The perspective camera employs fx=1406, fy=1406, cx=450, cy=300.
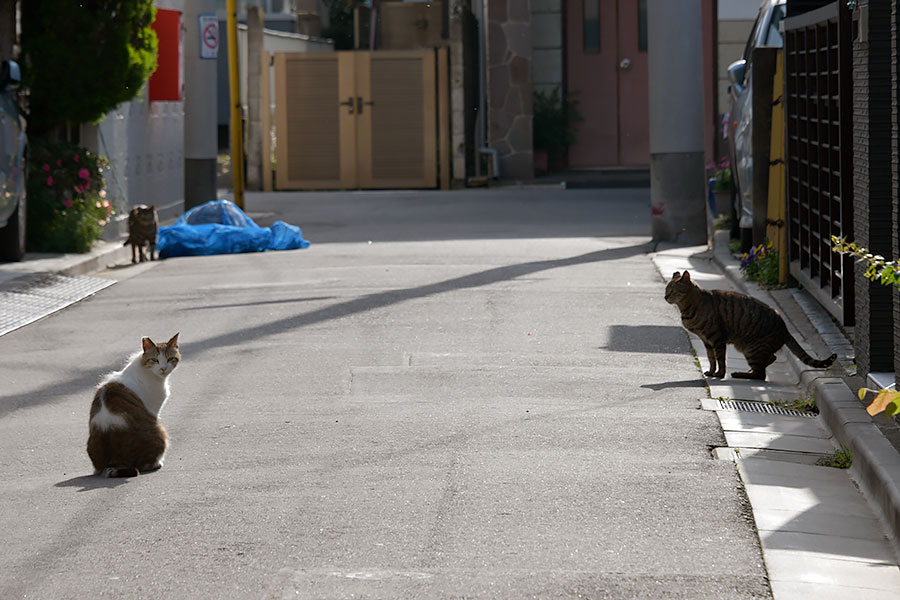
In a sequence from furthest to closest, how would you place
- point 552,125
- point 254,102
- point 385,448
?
point 254,102 → point 552,125 → point 385,448

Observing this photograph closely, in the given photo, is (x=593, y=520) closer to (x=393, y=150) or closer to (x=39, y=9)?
(x=39, y=9)

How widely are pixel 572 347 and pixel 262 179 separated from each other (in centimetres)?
1734

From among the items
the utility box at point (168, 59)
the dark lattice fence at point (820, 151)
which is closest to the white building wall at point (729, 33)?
the utility box at point (168, 59)

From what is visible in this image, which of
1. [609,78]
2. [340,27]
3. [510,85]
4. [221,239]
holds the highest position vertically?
[340,27]

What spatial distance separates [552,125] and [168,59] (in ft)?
29.6

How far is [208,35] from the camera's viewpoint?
18594mm

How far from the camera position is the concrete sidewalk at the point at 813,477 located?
15.5ft

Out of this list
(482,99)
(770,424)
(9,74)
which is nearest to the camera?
(770,424)

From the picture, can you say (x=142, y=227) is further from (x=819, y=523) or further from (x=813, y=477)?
(x=819, y=523)

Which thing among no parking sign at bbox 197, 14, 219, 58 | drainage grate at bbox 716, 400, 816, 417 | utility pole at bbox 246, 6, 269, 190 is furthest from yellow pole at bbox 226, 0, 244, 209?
drainage grate at bbox 716, 400, 816, 417

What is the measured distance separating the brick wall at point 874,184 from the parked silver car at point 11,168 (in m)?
8.10

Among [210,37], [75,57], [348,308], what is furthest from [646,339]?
[210,37]

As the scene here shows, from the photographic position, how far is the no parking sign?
1847cm

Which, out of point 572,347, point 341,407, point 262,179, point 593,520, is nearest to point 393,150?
point 262,179
